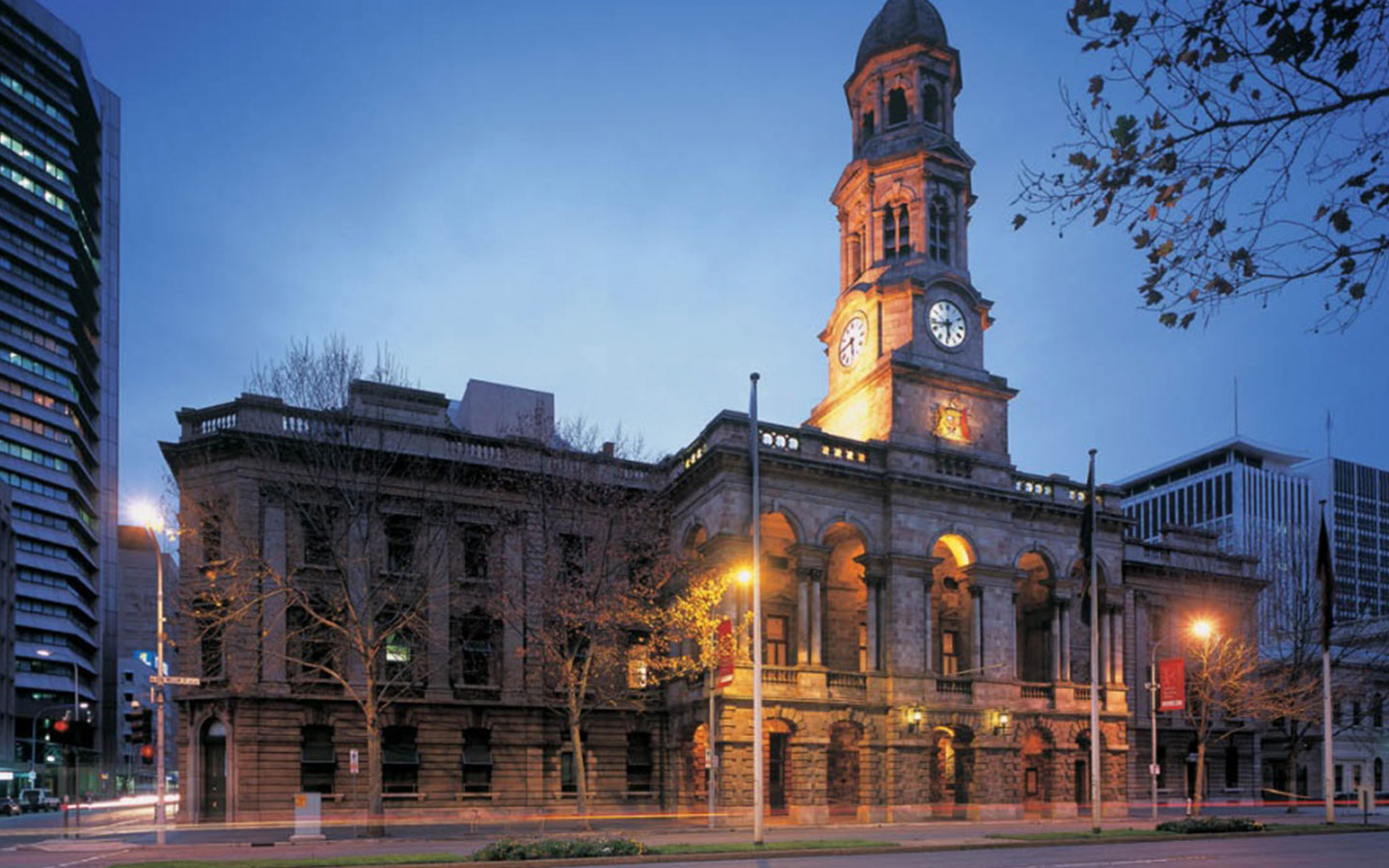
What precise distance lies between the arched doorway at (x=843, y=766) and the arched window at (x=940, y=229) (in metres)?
23.5

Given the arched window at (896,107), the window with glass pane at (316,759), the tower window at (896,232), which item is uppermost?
the arched window at (896,107)

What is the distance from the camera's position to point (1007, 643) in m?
49.1

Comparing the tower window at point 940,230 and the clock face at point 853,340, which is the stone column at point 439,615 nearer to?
the clock face at point 853,340

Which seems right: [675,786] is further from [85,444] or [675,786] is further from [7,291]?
[85,444]

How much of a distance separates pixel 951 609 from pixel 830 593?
6354 mm

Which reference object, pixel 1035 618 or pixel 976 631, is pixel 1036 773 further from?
pixel 976 631

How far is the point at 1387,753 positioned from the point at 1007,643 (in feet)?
140

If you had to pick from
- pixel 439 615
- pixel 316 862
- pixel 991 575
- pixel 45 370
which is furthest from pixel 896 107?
pixel 45 370

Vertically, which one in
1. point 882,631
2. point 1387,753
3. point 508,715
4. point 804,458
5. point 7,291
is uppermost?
point 7,291

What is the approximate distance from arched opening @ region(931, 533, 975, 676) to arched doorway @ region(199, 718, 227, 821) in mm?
29696

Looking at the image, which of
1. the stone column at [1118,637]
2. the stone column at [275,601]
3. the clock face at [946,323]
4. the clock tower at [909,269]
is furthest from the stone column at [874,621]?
the stone column at [275,601]

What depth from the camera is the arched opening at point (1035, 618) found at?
5247 cm

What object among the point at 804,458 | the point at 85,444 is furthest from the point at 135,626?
the point at 804,458

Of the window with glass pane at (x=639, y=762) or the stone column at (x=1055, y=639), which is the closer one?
the window with glass pane at (x=639, y=762)
